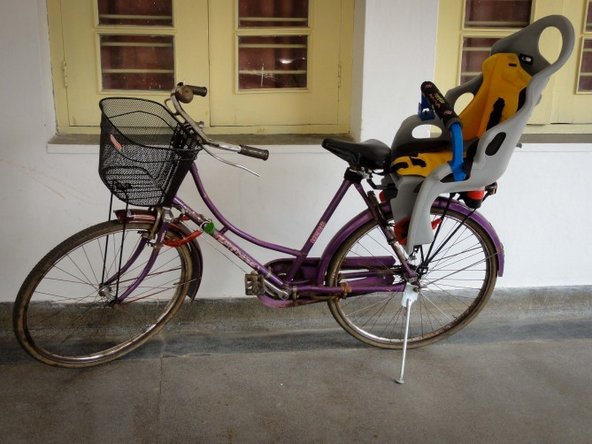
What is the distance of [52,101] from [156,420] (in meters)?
1.58


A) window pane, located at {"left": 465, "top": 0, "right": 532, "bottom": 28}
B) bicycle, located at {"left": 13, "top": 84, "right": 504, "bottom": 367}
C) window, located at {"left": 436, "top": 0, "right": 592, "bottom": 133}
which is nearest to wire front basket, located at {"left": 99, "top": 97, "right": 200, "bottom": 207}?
bicycle, located at {"left": 13, "top": 84, "right": 504, "bottom": 367}

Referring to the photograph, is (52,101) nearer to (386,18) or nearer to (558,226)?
(386,18)

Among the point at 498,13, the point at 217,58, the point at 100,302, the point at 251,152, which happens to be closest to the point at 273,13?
the point at 217,58

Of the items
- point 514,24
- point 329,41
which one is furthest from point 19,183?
point 514,24

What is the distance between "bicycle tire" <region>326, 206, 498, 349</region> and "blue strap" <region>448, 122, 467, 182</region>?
21.4 inches

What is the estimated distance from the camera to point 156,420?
2631mm

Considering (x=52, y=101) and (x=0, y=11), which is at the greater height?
(x=0, y=11)

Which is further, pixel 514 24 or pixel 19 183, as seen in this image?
pixel 514 24

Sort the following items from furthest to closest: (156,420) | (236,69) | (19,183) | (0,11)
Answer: (236,69) → (19,183) → (0,11) → (156,420)

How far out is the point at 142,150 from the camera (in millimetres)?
2475

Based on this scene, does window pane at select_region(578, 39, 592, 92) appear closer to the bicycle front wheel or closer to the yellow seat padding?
the yellow seat padding

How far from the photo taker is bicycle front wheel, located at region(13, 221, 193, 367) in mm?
3094

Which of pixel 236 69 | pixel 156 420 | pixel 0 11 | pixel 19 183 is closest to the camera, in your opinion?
pixel 156 420

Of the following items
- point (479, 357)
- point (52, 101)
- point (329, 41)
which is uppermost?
point (329, 41)
